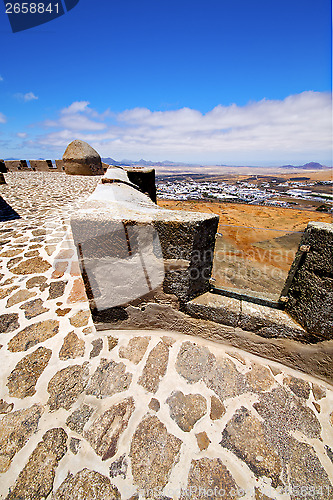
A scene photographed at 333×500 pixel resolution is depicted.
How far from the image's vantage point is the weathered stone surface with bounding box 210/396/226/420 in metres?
1.62

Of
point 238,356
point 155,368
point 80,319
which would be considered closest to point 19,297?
point 80,319

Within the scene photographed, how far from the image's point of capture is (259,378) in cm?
Answer: 184

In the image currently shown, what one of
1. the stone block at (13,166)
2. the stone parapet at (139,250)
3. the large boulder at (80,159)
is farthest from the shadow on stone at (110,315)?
the stone block at (13,166)

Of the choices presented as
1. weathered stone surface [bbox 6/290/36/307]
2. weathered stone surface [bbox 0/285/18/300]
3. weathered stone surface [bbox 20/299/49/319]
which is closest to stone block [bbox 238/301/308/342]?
weathered stone surface [bbox 20/299/49/319]

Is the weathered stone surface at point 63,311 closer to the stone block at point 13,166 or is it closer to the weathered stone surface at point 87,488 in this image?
the weathered stone surface at point 87,488

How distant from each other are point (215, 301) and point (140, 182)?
4.29 metres

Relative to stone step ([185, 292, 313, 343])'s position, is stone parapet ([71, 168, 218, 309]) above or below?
above

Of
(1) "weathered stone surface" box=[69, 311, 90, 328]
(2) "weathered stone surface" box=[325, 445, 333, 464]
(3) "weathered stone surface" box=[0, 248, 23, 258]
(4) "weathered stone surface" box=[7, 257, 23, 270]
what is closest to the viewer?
(2) "weathered stone surface" box=[325, 445, 333, 464]

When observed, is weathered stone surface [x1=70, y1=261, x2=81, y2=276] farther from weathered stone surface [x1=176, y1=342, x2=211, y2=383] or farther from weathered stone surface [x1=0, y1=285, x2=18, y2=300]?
weathered stone surface [x1=176, y1=342, x2=211, y2=383]

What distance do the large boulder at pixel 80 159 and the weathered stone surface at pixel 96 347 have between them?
14192mm

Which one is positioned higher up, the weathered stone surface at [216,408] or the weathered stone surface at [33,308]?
the weathered stone surface at [33,308]

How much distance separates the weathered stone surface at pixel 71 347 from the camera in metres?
2.02

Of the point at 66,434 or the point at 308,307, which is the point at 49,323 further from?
the point at 308,307

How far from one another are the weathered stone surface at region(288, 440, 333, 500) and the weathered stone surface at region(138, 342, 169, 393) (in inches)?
43.3
